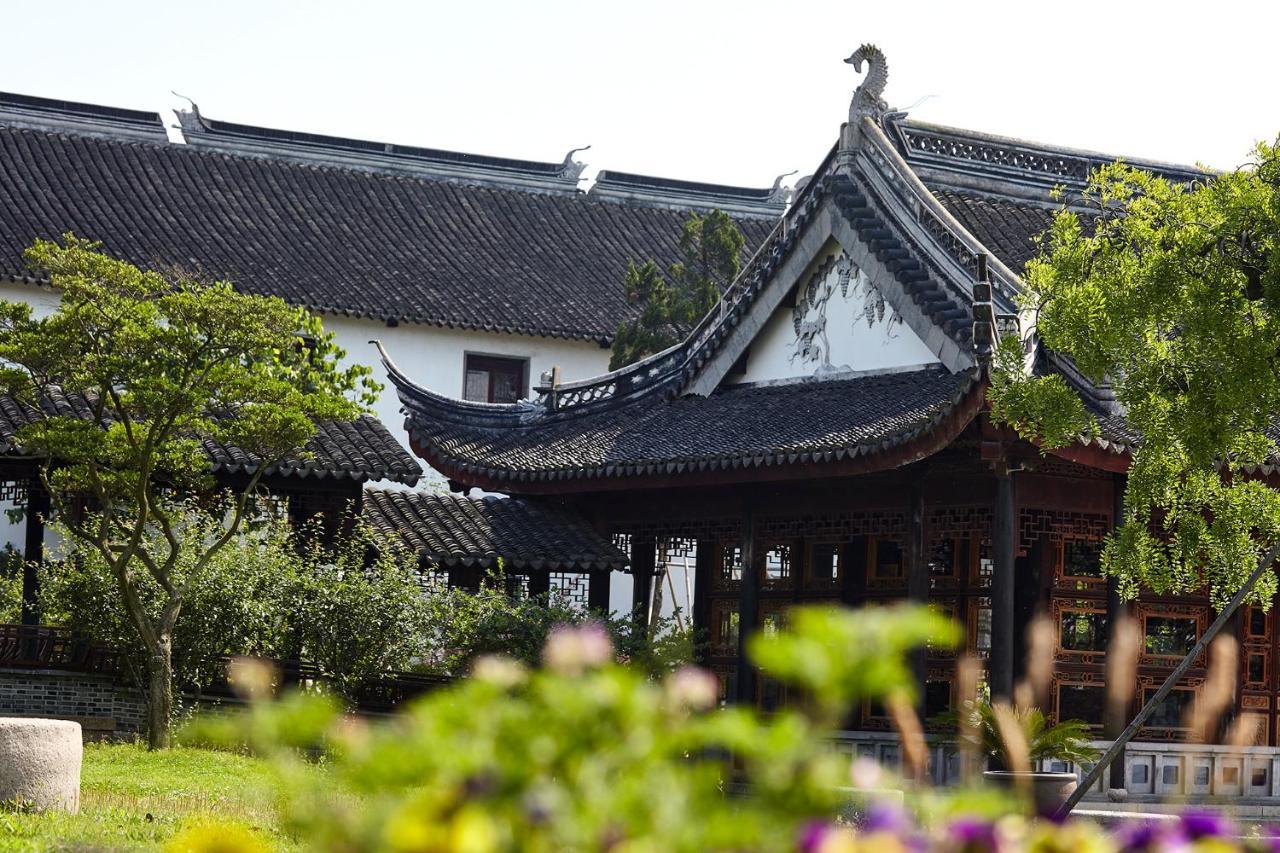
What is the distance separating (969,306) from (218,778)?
262 inches

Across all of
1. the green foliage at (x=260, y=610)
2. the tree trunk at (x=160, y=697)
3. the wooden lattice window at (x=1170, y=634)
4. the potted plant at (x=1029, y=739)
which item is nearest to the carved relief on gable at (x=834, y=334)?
the wooden lattice window at (x=1170, y=634)

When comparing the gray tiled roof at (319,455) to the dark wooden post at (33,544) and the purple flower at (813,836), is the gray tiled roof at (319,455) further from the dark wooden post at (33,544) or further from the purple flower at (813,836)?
the purple flower at (813,836)

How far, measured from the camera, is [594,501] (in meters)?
17.9

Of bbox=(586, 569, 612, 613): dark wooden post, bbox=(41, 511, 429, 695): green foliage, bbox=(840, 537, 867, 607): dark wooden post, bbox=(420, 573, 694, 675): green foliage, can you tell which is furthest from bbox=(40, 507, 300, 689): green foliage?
bbox=(840, 537, 867, 607): dark wooden post

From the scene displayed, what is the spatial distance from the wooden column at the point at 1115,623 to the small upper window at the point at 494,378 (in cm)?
1320

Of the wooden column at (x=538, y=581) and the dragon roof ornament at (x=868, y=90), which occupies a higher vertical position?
the dragon roof ornament at (x=868, y=90)

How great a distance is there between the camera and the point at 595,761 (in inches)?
92.2

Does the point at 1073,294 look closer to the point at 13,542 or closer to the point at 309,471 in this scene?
the point at 309,471

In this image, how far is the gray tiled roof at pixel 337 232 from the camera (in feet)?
81.5

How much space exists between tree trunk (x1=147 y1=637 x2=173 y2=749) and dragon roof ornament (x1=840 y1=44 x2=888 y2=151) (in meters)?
7.05

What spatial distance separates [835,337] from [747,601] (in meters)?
2.33

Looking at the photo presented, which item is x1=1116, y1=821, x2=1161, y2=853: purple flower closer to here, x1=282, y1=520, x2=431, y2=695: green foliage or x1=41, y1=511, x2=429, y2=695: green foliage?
x1=41, y1=511, x2=429, y2=695: green foliage

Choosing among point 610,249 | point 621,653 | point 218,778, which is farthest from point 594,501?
point 610,249

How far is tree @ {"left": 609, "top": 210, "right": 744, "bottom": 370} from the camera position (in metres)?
22.5
